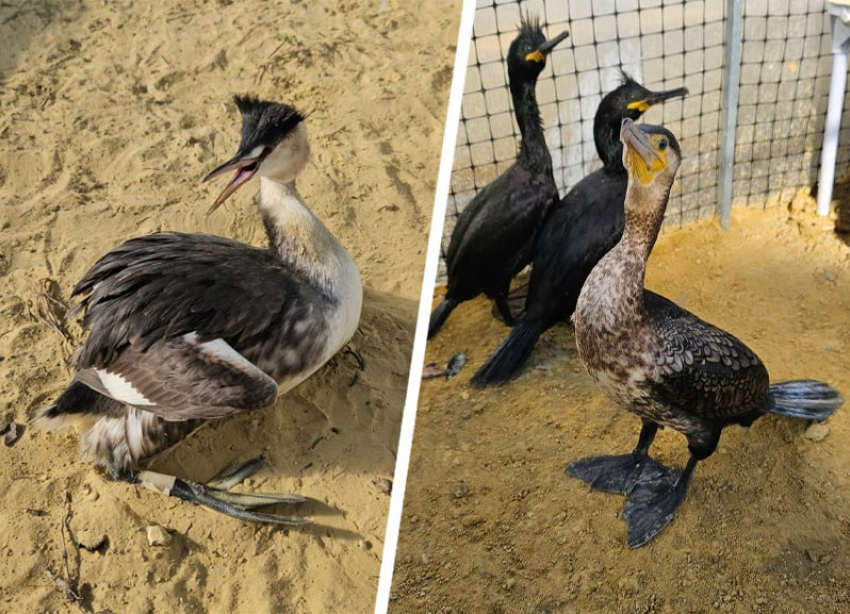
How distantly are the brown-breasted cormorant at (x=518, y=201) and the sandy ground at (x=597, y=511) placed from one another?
18.6 inches

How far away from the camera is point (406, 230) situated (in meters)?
3.44

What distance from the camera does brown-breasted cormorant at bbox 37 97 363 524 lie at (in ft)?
7.63

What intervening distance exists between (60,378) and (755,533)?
2.29m

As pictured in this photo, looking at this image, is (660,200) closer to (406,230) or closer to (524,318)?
(524,318)

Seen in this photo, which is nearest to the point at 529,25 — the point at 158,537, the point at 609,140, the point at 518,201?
the point at 609,140

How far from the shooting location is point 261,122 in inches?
97.7

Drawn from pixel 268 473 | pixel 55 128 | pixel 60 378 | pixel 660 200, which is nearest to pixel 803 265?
pixel 660 200

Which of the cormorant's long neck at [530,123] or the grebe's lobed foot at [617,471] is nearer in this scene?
the grebe's lobed foot at [617,471]

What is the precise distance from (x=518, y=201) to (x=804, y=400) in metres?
1.32

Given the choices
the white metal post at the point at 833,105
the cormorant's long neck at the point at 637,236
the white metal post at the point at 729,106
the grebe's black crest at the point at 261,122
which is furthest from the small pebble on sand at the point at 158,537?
the white metal post at the point at 833,105

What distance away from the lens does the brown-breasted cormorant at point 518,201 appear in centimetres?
321

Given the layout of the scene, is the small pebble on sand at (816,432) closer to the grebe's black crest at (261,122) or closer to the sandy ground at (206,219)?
the sandy ground at (206,219)

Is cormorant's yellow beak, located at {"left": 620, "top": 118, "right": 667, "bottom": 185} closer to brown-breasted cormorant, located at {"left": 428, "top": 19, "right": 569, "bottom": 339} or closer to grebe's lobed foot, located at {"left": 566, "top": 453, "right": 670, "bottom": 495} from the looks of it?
grebe's lobed foot, located at {"left": 566, "top": 453, "right": 670, "bottom": 495}

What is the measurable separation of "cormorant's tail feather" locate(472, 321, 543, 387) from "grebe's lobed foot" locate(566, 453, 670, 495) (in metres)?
0.60
